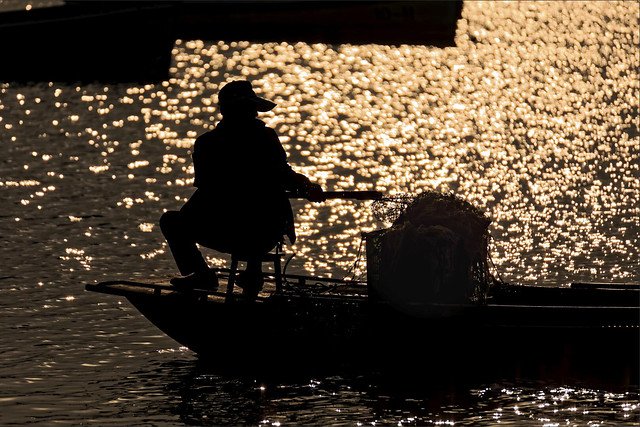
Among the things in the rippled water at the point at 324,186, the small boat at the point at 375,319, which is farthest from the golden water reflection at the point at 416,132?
the small boat at the point at 375,319

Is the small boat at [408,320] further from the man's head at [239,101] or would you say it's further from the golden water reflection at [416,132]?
the golden water reflection at [416,132]

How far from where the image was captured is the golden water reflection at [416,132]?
22.6 meters

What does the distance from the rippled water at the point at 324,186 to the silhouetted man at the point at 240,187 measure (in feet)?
4.04

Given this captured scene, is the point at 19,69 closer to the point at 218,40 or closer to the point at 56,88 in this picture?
the point at 56,88

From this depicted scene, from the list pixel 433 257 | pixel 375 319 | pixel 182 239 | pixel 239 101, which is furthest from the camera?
pixel 182 239

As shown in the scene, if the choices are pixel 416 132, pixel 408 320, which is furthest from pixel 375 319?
pixel 416 132

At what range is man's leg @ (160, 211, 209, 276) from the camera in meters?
14.5

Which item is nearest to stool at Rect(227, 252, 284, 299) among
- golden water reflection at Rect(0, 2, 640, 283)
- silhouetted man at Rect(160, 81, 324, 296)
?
silhouetted man at Rect(160, 81, 324, 296)

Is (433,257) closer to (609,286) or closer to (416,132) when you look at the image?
(609,286)

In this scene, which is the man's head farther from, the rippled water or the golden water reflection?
the golden water reflection

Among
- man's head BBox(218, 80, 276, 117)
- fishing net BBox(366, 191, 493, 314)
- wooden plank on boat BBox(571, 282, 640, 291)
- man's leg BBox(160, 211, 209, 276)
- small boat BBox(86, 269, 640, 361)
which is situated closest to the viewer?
small boat BBox(86, 269, 640, 361)

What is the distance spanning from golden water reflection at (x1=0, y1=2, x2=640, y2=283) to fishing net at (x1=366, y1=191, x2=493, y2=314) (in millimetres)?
5271

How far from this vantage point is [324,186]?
90.6 ft

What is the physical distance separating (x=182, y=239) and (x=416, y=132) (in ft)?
67.3
